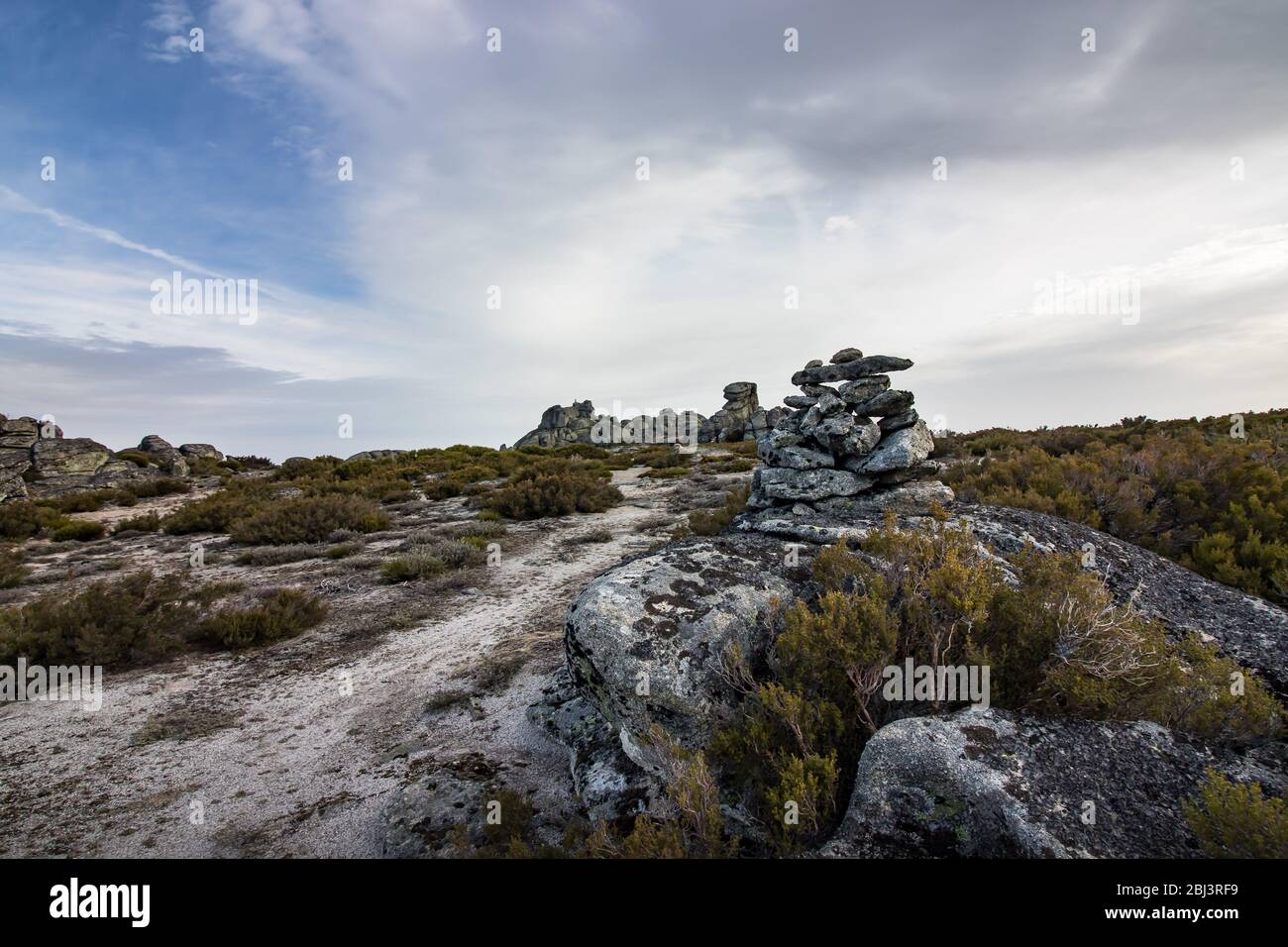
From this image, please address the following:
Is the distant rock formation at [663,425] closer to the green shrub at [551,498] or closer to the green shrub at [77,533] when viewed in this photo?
the green shrub at [551,498]

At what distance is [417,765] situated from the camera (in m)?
5.15

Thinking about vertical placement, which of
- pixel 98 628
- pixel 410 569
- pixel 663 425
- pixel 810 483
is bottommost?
pixel 98 628

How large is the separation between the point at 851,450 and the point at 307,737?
26.9ft

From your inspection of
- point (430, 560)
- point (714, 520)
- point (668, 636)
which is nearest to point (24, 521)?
point (430, 560)

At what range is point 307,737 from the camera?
5.77 metres

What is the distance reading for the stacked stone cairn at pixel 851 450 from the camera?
8.63 metres

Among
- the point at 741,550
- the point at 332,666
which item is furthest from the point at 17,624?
the point at 741,550

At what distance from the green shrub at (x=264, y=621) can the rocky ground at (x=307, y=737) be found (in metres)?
0.23

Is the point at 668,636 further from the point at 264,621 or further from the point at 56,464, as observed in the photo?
the point at 56,464

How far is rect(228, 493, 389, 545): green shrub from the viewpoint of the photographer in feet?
45.7

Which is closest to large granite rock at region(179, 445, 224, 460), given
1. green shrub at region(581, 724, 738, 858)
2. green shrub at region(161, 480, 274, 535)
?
green shrub at region(161, 480, 274, 535)

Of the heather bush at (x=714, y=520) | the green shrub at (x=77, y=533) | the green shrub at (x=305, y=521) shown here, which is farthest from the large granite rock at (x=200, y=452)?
the heather bush at (x=714, y=520)
